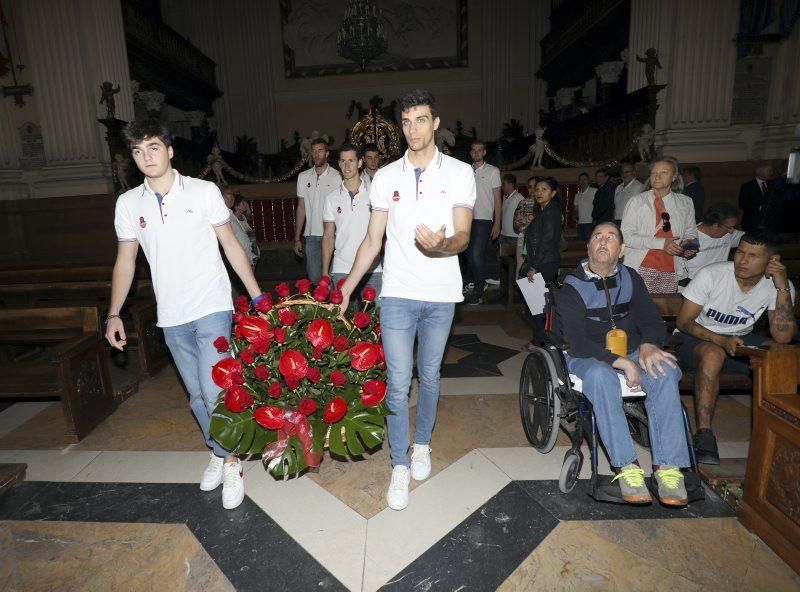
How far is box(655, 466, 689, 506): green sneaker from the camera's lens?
84.8 inches

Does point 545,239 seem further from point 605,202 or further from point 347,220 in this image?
point 605,202

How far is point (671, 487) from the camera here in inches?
85.9

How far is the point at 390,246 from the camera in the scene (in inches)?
87.8

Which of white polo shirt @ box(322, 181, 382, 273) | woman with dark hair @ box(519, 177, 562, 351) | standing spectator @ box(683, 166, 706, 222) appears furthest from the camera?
standing spectator @ box(683, 166, 706, 222)

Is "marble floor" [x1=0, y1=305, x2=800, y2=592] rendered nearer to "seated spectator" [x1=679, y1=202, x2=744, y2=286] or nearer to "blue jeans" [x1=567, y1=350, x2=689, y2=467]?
"blue jeans" [x1=567, y1=350, x2=689, y2=467]

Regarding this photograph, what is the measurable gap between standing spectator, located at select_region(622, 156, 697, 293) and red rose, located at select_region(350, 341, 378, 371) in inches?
93.7

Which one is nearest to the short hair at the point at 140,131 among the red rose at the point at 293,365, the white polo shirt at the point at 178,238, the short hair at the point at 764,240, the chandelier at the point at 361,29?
the white polo shirt at the point at 178,238

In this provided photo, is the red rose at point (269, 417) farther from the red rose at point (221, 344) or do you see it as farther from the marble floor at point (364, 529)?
the marble floor at point (364, 529)

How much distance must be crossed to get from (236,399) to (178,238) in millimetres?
819

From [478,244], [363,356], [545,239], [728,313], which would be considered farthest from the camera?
[478,244]

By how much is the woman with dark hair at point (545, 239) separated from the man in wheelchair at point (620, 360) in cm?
139

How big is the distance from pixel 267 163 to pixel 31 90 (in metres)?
7.41

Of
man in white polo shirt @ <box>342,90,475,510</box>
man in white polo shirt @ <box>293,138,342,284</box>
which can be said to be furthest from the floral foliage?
man in white polo shirt @ <box>293,138,342,284</box>

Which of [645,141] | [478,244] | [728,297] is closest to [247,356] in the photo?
[728,297]
